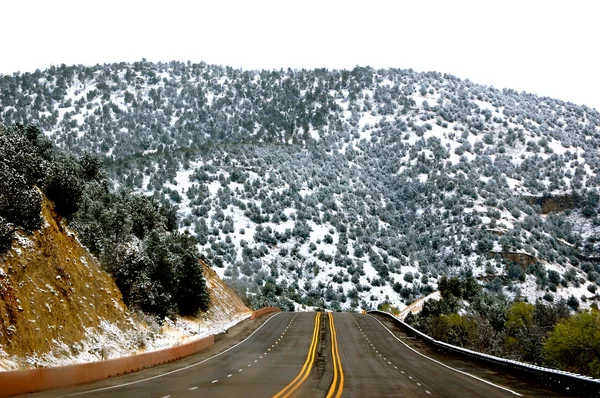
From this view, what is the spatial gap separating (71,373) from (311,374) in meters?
10.9

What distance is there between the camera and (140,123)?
634ft

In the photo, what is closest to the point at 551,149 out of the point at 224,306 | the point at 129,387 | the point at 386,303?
the point at 386,303

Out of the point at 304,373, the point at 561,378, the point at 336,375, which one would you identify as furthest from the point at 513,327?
the point at 561,378

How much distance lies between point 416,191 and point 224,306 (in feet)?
287

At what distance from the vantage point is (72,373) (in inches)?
806

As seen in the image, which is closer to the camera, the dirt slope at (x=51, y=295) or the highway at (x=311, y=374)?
the highway at (x=311, y=374)

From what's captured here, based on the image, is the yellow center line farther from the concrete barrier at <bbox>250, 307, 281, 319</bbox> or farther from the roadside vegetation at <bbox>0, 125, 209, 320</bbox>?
the concrete barrier at <bbox>250, 307, 281, 319</bbox>

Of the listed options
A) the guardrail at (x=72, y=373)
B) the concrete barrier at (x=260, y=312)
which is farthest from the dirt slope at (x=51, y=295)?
the concrete barrier at (x=260, y=312)

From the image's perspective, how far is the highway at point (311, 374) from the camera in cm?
1970

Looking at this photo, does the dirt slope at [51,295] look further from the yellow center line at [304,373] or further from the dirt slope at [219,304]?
the dirt slope at [219,304]

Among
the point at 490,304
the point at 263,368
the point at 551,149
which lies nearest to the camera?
the point at 263,368

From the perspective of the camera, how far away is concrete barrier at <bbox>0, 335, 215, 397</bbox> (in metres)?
16.9

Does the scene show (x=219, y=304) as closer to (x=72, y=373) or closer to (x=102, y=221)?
(x=102, y=221)

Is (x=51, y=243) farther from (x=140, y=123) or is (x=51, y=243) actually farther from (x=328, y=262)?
(x=140, y=123)
